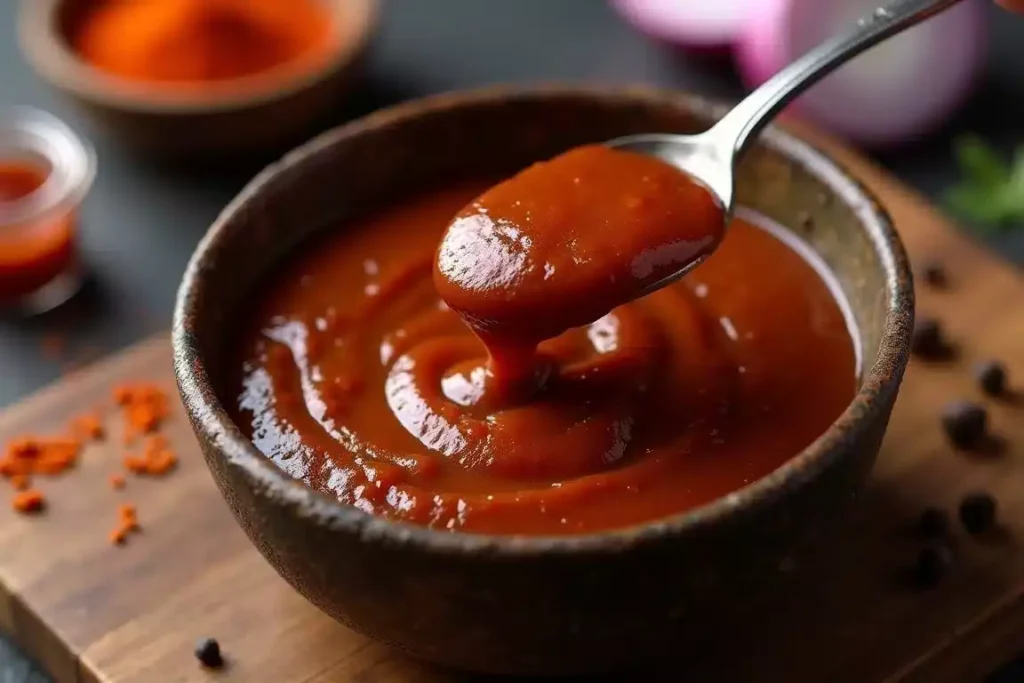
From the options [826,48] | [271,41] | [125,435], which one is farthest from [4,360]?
[826,48]

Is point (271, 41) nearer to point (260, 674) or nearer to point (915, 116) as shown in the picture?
point (915, 116)

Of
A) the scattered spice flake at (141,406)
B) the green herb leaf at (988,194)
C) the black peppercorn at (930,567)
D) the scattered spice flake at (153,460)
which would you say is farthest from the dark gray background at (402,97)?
the black peppercorn at (930,567)

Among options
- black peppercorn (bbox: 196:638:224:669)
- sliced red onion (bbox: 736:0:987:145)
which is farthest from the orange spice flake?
sliced red onion (bbox: 736:0:987:145)

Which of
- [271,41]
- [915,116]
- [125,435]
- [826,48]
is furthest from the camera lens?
[271,41]

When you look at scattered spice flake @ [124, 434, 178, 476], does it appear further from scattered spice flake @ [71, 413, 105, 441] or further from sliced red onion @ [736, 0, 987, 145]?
sliced red onion @ [736, 0, 987, 145]

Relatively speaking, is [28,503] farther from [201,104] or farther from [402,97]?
[402,97]

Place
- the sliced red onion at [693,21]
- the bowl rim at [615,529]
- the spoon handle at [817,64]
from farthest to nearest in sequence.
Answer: the sliced red onion at [693,21] < the spoon handle at [817,64] < the bowl rim at [615,529]

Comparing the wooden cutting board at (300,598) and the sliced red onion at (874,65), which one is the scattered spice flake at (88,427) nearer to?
the wooden cutting board at (300,598)
